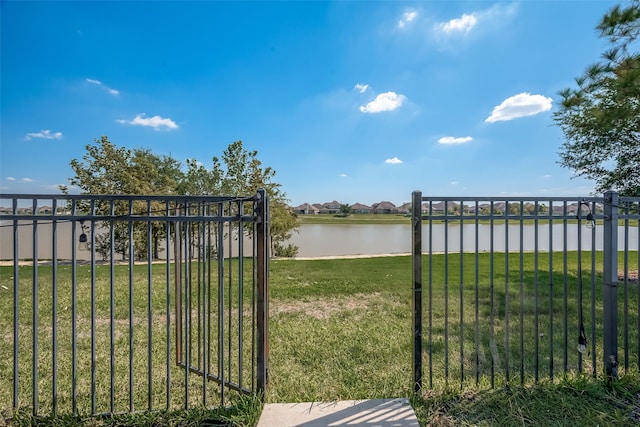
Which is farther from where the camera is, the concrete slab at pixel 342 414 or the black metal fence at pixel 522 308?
the black metal fence at pixel 522 308

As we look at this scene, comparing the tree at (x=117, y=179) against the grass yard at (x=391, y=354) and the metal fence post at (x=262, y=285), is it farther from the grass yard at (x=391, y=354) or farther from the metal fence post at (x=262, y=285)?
the metal fence post at (x=262, y=285)

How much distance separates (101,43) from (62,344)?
17.9 ft

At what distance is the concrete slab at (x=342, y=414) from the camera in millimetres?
1854

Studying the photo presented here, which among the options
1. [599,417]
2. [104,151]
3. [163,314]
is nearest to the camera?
[599,417]

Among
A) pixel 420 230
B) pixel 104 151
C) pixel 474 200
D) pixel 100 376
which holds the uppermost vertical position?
pixel 104 151

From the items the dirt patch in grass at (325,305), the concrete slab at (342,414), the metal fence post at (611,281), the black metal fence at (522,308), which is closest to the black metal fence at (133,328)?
the concrete slab at (342,414)

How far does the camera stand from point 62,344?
3.17 m

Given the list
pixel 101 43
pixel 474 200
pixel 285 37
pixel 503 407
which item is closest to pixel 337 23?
pixel 285 37

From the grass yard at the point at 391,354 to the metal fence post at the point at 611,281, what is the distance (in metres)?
0.11

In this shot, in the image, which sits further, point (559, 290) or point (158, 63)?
point (158, 63)

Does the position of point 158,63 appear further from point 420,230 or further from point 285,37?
point 420,230

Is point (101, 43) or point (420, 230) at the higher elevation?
point (101, 43)

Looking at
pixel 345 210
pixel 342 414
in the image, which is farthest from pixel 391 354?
pixel 345 210

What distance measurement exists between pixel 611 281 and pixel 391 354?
1.76 m
